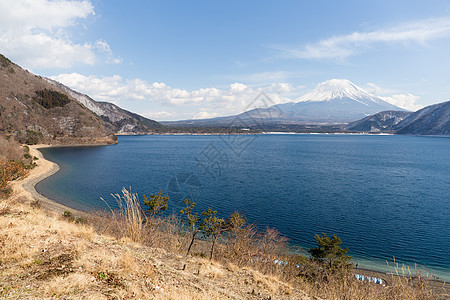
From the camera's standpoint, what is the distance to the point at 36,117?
259 ft

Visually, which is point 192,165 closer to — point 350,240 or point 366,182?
point 366,182

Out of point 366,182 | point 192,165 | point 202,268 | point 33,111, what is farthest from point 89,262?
point 33,111

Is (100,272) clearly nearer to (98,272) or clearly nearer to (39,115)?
(98,272)

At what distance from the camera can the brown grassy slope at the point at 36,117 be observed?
72625mm

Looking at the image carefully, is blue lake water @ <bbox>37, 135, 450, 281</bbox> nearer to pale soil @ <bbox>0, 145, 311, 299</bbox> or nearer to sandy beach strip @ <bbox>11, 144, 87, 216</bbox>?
sandy beach strip @ <bbox>11, 144, 87, 216</bbox>

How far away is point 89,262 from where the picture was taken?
16.2ft

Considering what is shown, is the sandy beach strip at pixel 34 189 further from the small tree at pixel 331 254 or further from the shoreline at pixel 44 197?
the small tree at pixel 331 254

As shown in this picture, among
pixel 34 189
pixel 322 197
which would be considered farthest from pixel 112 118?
pixel 322 197

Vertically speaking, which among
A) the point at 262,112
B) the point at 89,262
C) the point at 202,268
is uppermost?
the point at 262,112

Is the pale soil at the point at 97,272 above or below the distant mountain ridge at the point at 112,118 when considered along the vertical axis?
below

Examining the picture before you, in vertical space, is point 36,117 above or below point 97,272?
above

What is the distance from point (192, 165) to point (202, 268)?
40873 mm

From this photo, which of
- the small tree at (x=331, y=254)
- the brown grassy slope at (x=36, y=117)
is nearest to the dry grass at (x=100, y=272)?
the small tree at (x=331, y=254)

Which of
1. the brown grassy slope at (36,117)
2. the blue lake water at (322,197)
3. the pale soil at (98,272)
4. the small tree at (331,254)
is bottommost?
the blue lake water at (322,197)
